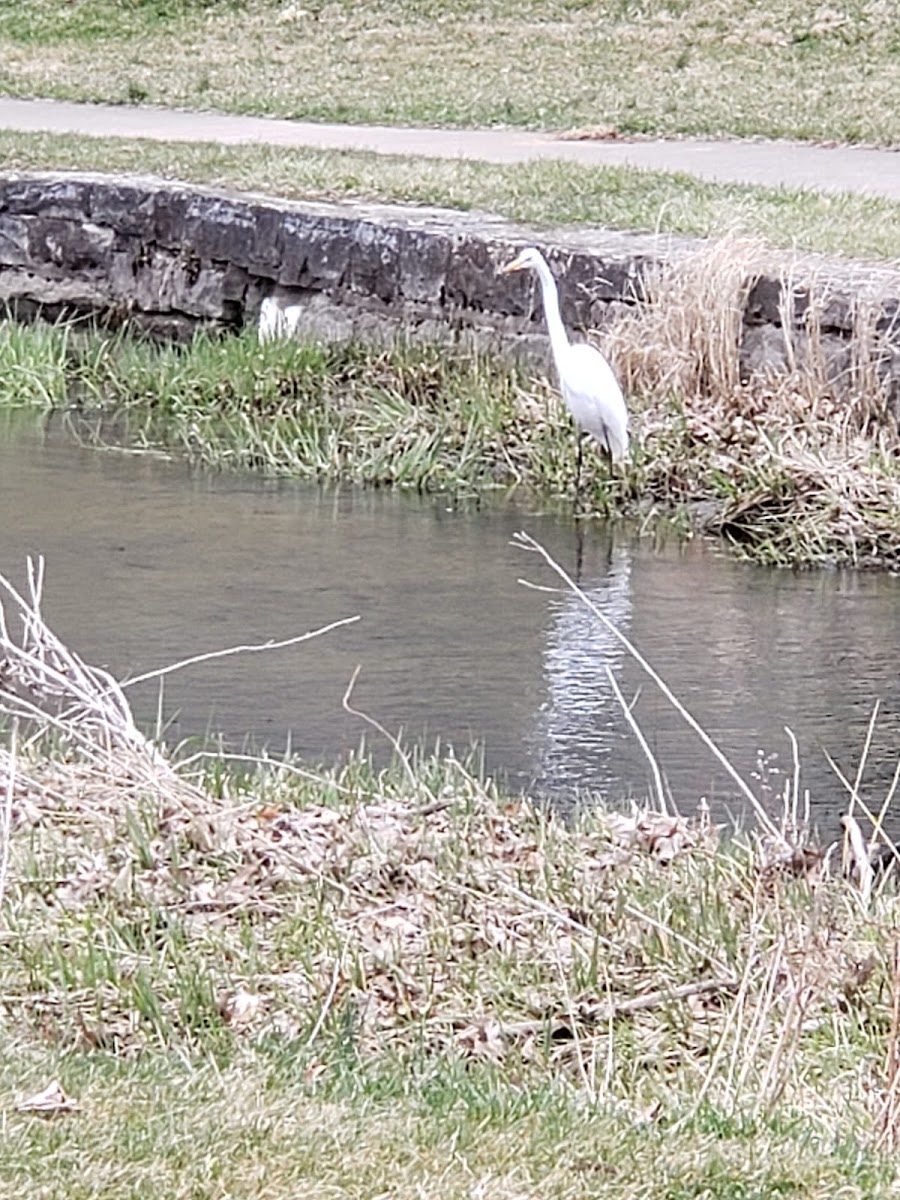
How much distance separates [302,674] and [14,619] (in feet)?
4.13

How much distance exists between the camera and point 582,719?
7.72m

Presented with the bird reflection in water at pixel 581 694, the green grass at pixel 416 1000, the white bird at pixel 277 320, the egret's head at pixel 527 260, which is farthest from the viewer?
the white bird at pixel 277 320

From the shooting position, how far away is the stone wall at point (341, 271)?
11.0 metres

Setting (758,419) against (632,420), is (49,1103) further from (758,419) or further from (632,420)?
(632,420)

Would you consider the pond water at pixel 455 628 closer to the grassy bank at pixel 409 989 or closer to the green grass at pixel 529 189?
the grassy bank at pixel 409 989

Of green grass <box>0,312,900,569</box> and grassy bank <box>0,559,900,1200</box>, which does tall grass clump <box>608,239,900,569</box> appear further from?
grassy bank <box>0,559,900,1200</box>

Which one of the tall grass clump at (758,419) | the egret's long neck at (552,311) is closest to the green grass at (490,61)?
the tall grass clump at (758,419)

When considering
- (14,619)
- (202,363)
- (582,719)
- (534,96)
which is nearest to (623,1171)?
(582,719)

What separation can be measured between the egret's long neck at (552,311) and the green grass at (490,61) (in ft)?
22.5

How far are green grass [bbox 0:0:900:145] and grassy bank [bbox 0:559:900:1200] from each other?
12.2 metres

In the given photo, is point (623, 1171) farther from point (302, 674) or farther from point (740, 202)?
point (740, 202)

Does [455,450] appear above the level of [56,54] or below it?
below

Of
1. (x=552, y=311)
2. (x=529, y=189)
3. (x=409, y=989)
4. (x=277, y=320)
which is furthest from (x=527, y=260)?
(x=409, y=989)

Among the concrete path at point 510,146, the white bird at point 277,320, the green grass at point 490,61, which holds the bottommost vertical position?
the white bird at point 277,320
